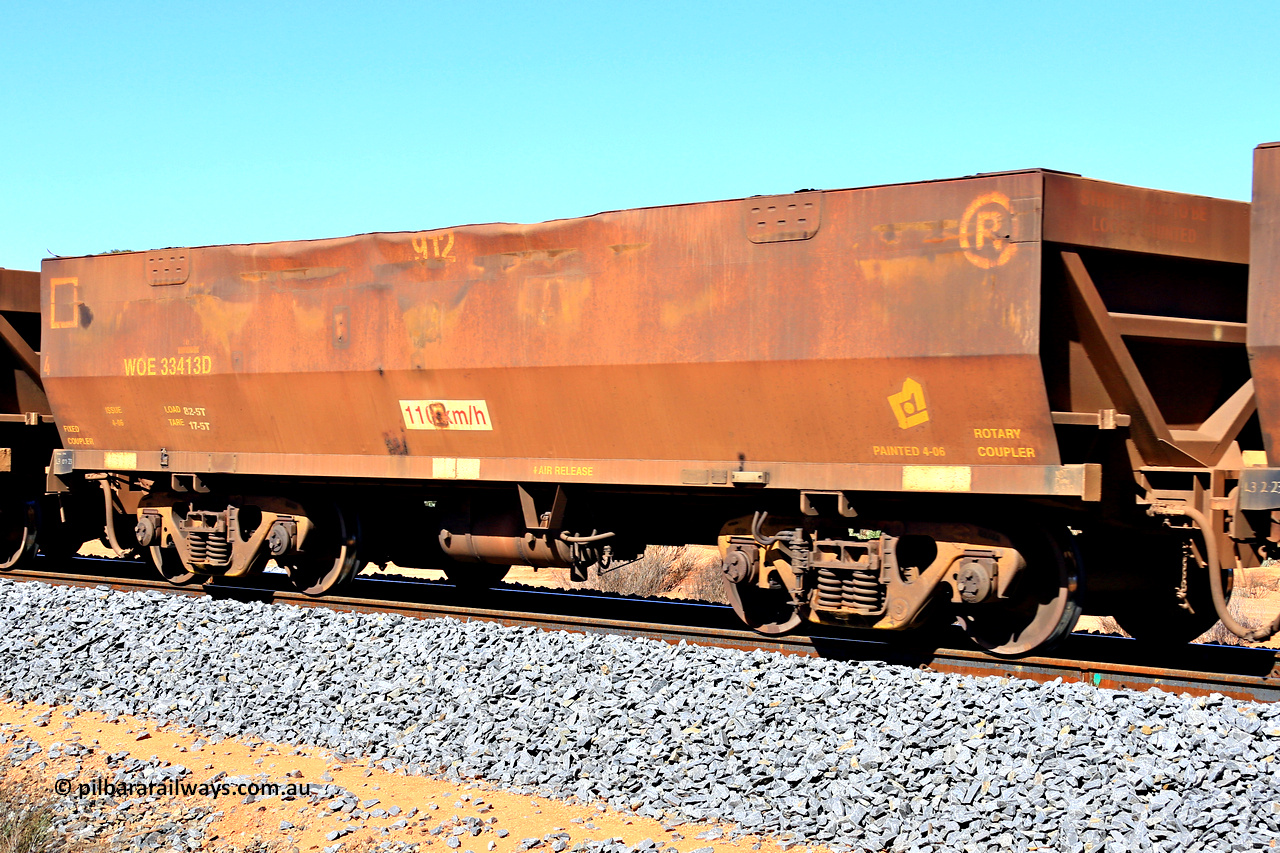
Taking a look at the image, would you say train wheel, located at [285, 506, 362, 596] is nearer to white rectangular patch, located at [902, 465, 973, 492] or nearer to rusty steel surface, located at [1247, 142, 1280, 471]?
white rectangular patch, located at [902, 465, 973, 492]

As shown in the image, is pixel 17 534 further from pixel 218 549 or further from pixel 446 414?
pixel 446 414

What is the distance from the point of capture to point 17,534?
1295 cm

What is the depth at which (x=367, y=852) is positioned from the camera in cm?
572

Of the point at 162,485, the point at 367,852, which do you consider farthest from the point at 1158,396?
the point at 162,485

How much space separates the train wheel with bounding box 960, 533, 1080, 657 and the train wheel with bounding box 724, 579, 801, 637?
1.36 meters

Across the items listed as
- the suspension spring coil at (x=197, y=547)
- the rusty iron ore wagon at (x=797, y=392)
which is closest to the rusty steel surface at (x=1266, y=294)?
the rusty iron ore wagon at (x=797, y=392)

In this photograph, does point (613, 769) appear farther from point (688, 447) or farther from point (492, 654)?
point (688, 447)

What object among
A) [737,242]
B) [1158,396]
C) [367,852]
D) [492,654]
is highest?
[737,242]

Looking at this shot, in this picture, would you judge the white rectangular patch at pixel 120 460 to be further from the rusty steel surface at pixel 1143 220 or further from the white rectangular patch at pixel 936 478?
the rusty steel surface at pixel 1143 220

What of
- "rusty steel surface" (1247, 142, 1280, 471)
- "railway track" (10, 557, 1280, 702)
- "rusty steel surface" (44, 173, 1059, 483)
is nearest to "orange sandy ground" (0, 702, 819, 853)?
"railway track" (10, 557, 1280, 702)

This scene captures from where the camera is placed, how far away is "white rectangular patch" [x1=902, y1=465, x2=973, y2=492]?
24.4 feet

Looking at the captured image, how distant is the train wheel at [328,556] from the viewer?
34.8 feet

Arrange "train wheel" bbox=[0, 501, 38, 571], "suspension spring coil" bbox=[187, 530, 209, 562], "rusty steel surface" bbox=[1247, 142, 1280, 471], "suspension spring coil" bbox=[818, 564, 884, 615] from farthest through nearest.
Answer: "train wheel" bbox=[0, 501, 38, 571] → "suspension spring coil" bbox=[187, 530, 209, 562] → "suspension spring coil" bbox=[818, 564, 884, 615] → "rusty steel surface" bbox=[1247, 142, 1280, 471]

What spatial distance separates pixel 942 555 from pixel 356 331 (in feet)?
17.3
